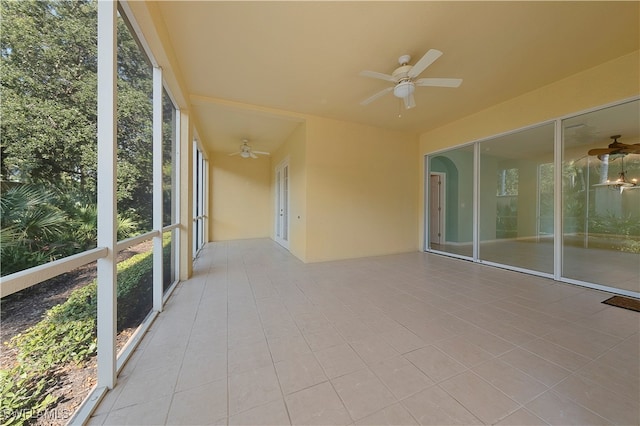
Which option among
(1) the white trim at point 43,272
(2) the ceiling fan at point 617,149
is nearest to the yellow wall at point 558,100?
(2) the ceiling fan at point 617,149

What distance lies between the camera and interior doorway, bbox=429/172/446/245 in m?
6.23

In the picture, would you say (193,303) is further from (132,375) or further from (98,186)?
(98,186)

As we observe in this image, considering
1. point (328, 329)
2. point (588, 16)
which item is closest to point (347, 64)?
point (588, 16)

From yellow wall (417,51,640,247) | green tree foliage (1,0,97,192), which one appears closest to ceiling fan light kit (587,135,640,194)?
yellow wall (417,51,640,247)

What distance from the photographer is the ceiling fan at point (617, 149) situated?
3.12 m

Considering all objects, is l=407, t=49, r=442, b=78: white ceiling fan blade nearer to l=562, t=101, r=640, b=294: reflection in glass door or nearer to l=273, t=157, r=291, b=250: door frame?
l=562, t=101, r=640, b=294: reflection in glass door

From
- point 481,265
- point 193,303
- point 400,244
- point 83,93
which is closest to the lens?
point 83,93

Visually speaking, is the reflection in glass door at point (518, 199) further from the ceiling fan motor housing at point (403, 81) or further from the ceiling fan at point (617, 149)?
the ceiling fan motor housing at point (403, 81)

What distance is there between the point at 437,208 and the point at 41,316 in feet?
23.9

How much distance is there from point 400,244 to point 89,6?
5.66m

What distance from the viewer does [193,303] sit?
2.58 meters

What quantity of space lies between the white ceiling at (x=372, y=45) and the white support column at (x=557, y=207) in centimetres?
89

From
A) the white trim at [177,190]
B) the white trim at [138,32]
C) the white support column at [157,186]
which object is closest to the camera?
the white trim at [138,32]

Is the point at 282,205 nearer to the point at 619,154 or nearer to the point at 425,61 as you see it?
the point at 425,61
